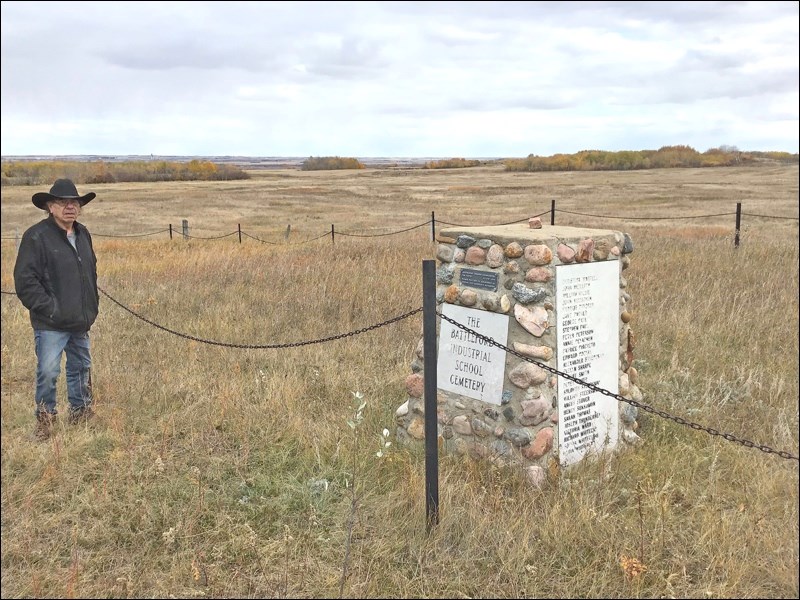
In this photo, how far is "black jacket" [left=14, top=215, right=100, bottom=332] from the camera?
4680 mm

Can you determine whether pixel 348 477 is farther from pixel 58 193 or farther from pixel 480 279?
pixel 58 193

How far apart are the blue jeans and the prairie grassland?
0.81 ft

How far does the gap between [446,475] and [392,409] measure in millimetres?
1384

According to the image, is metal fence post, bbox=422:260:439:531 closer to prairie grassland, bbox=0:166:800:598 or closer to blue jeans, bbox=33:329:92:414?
prairie grassland, bbox=0:166:800:598

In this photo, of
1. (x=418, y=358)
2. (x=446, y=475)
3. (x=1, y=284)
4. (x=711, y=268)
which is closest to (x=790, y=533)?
(x=446, y=475)

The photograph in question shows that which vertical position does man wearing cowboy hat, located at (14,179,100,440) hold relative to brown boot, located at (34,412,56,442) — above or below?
above

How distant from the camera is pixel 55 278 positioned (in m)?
4.91

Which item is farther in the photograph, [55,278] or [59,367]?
[59,367]

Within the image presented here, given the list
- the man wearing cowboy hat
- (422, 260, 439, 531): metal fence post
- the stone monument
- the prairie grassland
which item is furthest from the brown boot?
(422, 260, 439, 531): metal fence post

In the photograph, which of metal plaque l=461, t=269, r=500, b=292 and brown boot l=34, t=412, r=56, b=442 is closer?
metal plaque l=461, t=269, r=500, b=292

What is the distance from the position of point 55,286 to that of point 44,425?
112cm

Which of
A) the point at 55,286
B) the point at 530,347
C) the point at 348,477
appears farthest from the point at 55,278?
the point at 530,347

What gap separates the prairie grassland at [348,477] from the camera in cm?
331

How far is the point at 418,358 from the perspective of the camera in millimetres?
4977
